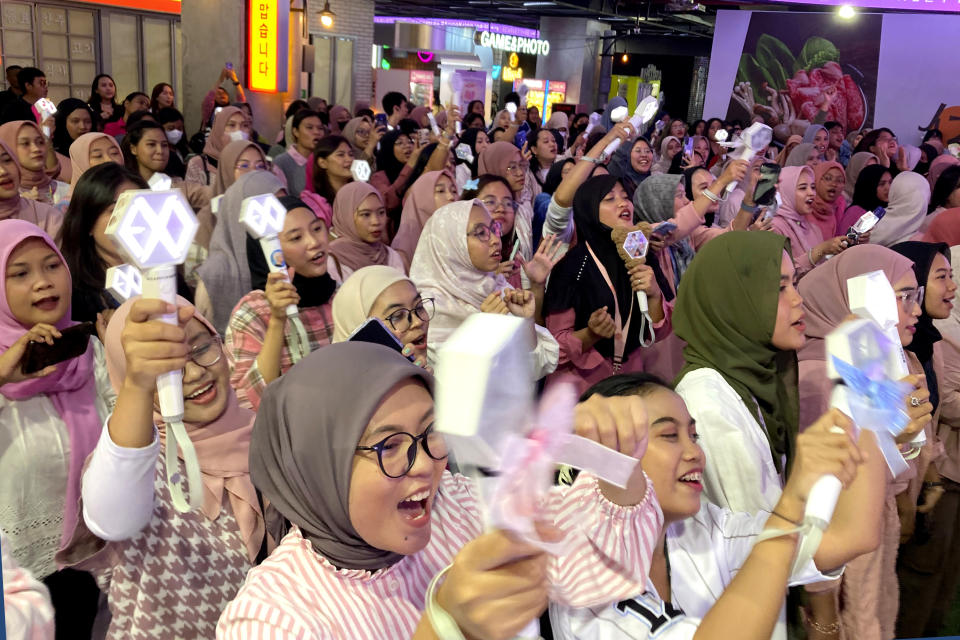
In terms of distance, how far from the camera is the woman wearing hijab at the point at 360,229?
360 centimetres

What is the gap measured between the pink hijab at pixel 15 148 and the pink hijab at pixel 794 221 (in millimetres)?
4021

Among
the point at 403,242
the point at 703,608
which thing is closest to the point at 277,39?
the point at 403,242

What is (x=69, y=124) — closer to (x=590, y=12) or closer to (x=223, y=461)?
(x=223, y=461)

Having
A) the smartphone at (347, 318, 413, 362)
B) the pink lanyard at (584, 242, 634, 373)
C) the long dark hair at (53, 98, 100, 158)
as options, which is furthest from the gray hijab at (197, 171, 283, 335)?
the long dark hair at (53, 98, 100, 158)

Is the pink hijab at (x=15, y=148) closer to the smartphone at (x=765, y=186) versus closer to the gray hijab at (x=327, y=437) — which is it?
the gray hijab at (x=327, y=437)

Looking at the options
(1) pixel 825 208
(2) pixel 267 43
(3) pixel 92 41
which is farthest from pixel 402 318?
(3) pixel 92 41

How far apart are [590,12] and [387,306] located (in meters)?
18.5

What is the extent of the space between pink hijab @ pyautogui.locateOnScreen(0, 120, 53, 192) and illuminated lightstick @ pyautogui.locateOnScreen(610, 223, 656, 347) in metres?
3.01

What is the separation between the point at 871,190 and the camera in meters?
5.81

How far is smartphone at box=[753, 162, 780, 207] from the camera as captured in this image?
172 inches

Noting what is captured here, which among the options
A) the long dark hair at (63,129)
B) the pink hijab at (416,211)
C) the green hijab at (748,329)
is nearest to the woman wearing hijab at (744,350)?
the green hijab at (748,329)

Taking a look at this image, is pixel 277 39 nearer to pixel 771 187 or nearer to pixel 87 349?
pixel 771 187

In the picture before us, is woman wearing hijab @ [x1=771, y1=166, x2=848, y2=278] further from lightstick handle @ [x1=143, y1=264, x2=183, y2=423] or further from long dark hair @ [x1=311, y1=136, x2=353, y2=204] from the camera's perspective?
lightstick handle @ [x1=143, y1=264, x2=183, y2=423]

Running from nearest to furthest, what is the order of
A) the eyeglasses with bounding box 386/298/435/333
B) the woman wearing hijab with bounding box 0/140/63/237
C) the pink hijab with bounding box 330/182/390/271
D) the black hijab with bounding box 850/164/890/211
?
the eyeglasses with bounding box 386/298/435/333, the woman wearing hijab with bounding box 0/140/63/237, the pink hijab with bounding box 330/182/390/271, the black hijab with bounding box 850/164/890/211
